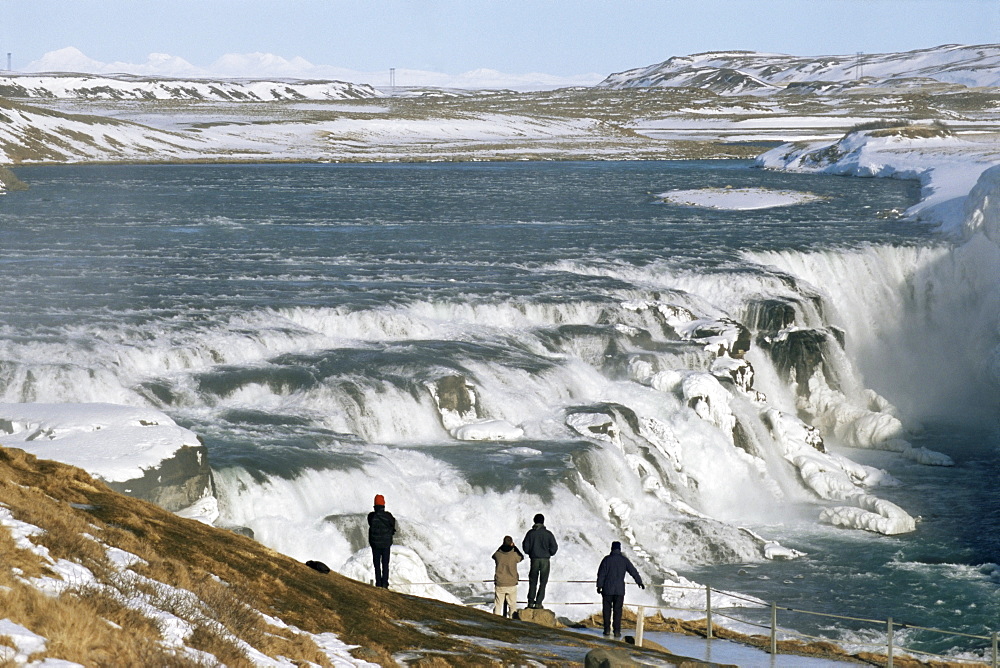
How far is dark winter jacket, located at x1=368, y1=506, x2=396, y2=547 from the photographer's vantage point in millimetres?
17281

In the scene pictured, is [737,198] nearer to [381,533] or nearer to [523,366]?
[523,366]

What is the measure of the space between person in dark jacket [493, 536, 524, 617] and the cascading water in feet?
9.16

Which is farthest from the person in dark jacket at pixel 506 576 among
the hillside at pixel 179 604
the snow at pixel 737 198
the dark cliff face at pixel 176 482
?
the snow at pixel 737 198

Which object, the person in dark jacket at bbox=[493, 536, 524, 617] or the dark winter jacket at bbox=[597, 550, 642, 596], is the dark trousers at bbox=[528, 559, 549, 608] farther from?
the dark winter jacket at bbox=[597, 550, 642, 596]

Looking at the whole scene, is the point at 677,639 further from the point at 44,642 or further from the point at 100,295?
the point at 100,295

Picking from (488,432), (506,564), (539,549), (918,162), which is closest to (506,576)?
(506,564)

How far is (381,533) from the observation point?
56.8ft

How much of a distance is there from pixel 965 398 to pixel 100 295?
29.1 m

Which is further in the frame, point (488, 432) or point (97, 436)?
point (488, 432)

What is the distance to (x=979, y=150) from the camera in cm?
7819

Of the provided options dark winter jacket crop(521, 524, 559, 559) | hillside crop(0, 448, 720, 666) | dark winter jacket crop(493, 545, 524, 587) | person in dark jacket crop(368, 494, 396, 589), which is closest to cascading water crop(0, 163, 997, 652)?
person in dark jacket crop(368, 494, 396, 589)

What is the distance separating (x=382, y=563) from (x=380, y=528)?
0.62m

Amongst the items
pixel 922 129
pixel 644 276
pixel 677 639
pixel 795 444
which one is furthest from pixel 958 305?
pixel 922 129

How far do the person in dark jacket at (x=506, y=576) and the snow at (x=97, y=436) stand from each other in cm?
607
